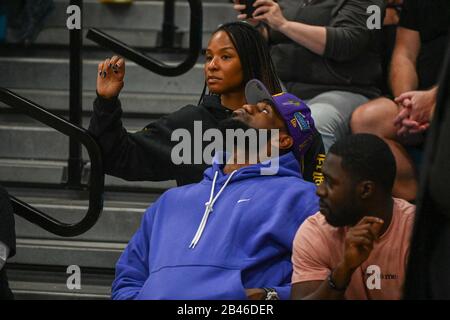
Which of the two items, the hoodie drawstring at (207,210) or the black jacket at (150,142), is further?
the black jacket at (150,142)

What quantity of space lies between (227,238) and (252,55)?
91 cm

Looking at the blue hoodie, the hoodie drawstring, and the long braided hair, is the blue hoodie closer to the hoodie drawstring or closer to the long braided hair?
the hoodie drawstring

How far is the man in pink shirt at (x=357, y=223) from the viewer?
2426 millimetres

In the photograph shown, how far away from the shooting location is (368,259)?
243 cm

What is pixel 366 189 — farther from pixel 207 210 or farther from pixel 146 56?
pixel 146 56

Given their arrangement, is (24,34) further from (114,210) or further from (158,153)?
(158,153)

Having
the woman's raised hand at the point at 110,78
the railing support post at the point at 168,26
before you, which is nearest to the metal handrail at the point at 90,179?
the woman's raised hand at the point at 110,78

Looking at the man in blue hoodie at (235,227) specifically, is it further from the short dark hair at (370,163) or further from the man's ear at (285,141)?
the short dark hair at (370,163)

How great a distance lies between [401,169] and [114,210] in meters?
1.38

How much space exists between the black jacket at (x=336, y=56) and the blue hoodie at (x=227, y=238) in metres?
1.08

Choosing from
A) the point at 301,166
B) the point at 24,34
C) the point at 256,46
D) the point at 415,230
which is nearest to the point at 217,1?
the point at 24,34

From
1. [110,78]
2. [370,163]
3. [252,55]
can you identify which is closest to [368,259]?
[370,163]

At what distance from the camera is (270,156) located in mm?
2951

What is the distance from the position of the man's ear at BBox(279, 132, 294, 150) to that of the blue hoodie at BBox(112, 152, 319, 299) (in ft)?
0.15
